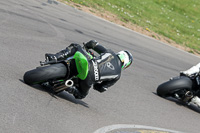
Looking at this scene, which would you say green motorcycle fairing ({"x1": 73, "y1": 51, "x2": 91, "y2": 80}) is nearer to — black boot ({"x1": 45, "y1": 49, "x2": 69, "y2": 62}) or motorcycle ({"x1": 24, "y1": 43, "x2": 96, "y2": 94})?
motorcycle ({"x1": 24, "y1": 43, "x2": 96, "y2": 94})

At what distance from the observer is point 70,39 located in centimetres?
1216

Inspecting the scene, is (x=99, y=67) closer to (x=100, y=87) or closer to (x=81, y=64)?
(x=81, y=64)

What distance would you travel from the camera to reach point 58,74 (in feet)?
20.8

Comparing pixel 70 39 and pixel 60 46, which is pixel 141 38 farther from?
pixel 60 46

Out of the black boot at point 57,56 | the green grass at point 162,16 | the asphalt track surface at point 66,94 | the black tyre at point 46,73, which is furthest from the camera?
the green grass at point 162,16

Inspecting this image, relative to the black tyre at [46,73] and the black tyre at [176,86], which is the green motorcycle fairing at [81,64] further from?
the black tyre at [176,86]

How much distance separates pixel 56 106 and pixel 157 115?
258 cm

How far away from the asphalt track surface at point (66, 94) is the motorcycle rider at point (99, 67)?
1.39ft

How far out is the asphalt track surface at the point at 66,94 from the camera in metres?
5.61

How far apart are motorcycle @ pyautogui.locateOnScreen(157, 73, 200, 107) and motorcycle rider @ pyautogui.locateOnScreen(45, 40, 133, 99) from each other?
7.92 ft

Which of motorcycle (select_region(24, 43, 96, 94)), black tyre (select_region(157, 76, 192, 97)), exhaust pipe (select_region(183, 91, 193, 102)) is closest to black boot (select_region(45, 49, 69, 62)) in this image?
motorcycle (select_region(24, 43, 96, 94))

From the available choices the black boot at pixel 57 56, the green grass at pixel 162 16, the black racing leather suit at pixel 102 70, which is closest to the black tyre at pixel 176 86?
the black racing leather suit at pixel 102 70

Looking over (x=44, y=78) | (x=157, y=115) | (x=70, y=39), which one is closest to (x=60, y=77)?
(x=44, y=78)

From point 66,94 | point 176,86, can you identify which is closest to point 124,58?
point 66,94
